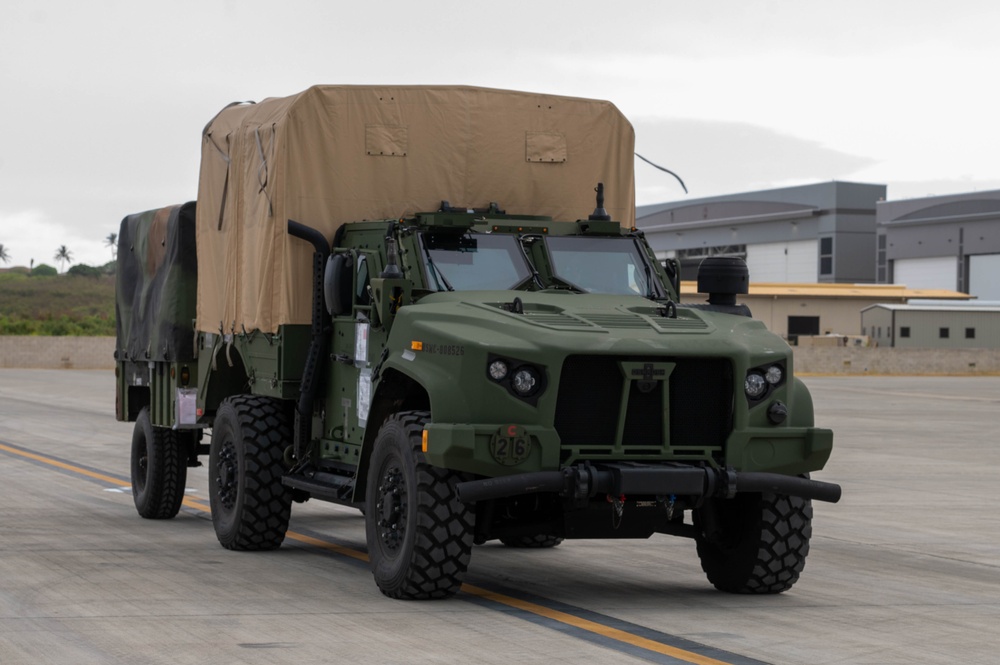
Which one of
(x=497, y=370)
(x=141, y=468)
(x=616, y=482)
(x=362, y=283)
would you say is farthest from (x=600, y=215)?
(x=141, y=468)

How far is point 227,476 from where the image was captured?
42.3 feet

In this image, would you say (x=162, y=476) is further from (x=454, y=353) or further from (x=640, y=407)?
(x=640, y=407)

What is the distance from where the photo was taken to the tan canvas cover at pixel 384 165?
12.5m

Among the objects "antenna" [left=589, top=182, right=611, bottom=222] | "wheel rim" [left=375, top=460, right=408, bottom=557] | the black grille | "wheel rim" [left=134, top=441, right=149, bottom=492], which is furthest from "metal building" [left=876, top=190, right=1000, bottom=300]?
"wheel rim" [left=375, top=460, right=408, bottom=557]

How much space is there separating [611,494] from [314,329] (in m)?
3.79

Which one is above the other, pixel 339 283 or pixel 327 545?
pixel 339 283

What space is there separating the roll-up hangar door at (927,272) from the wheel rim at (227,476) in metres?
87.5

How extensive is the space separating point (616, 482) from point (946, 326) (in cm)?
7435

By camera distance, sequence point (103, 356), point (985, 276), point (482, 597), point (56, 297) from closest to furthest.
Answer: point (482, 597) → point (103, 356) → point (985, 276) → point (56, 297)

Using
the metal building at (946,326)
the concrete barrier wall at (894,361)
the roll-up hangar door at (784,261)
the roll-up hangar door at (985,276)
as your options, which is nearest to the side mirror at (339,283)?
the concrete barrier wall at (894,361)

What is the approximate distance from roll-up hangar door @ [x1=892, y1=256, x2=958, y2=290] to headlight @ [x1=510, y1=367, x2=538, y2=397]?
3546 inches

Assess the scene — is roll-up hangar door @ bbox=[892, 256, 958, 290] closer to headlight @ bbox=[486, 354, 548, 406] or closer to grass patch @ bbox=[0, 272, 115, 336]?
grass patch @ bbox=[0, 272, 115, 336]

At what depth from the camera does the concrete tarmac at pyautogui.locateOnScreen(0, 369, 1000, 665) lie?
8281mm

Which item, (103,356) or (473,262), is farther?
(103,356)
